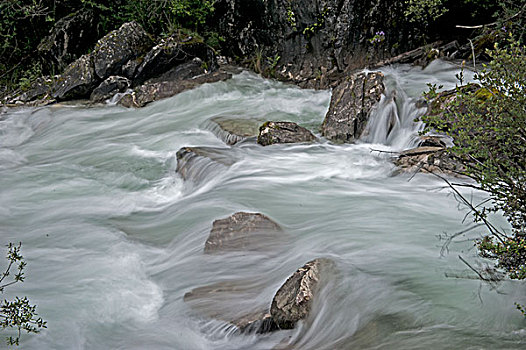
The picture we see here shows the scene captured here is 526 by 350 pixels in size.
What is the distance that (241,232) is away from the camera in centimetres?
441

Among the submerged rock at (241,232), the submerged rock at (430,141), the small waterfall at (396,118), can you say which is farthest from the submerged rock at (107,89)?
the submerged rock at (241,232)

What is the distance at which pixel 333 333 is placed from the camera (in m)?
3.00

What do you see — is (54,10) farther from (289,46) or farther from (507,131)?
(507,131)

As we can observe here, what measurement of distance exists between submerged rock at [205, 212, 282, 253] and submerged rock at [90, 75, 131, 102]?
6850 millimetres

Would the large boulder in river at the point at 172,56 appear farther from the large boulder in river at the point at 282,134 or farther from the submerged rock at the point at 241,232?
the submerged rock at the point at 241,232

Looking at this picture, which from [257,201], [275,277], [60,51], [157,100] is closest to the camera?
[275,277]

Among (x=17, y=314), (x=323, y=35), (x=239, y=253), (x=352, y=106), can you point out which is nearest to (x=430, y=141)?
(x=352, y=106)

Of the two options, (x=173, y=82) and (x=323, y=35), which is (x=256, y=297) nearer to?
(x=173, y=82)

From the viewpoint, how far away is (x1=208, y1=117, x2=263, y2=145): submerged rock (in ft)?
24.7

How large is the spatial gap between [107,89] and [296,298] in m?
8.57

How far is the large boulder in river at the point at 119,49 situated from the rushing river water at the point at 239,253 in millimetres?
2307

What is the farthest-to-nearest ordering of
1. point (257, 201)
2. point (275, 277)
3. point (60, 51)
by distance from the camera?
point (60, 51)
point (257, 201)
point (275, 277)

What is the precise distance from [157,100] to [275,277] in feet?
22.7

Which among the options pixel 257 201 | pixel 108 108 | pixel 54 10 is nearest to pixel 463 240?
pixel 257 201
